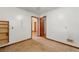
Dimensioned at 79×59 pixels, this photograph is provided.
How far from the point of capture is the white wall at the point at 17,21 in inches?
78.3

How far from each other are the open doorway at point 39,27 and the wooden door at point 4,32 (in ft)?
1.92

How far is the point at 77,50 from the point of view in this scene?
1958 mm

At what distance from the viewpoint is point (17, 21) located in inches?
82.7

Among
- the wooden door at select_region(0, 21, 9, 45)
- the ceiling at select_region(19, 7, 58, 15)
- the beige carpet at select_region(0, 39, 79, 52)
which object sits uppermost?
the ceiling at select_region(19, 7, 58, 15)

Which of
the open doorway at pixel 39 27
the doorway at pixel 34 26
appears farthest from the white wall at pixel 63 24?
the doorway at pixel 34 26

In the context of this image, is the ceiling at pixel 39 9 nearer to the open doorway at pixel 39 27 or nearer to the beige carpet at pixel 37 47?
the open doorway at pixel 39 27

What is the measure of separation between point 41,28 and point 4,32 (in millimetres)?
846

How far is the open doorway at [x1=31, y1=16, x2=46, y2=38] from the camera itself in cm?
220

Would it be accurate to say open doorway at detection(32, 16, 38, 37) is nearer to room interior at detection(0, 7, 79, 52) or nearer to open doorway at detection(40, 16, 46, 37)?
room interior at detection(0, 7, 79, 52)

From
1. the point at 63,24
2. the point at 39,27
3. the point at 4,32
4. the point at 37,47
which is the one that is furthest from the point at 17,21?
the point at 63,24

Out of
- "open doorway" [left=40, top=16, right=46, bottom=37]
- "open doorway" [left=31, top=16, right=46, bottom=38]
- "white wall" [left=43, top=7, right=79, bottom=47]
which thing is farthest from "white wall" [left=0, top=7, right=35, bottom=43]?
"white wall" [left=43, top=7, right=79, bottom=47]
